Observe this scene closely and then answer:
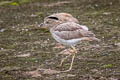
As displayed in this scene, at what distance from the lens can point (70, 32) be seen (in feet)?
25.3

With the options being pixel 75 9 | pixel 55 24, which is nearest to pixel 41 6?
pixel 75 9

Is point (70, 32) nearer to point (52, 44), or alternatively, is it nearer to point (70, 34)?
point (70, 34)

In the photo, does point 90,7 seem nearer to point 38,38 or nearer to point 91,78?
point 38,38

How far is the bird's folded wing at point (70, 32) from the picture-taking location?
7.59 meters

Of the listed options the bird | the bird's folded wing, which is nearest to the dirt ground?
the bird

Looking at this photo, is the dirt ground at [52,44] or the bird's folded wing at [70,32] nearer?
the dirt ground at [52,44]


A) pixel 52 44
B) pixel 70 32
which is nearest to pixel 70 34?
pixel 70 32

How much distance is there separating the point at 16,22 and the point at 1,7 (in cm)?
253

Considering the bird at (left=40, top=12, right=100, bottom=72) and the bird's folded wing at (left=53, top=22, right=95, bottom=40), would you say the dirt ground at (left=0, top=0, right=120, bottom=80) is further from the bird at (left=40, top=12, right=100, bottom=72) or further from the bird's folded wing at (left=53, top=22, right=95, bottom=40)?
the bird's folded wing at (left=53, top=22, right=95, bottom=40)

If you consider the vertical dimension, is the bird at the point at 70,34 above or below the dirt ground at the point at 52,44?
above

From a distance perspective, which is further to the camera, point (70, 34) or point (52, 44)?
point (52, 44)

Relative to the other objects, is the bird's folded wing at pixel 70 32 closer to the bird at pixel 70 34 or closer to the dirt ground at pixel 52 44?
the bird at pixel 70 34

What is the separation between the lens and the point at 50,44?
9680mm

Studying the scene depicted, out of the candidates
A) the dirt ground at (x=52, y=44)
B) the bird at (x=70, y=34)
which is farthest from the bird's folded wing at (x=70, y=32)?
the dirt ground at (x=52, y=44)
